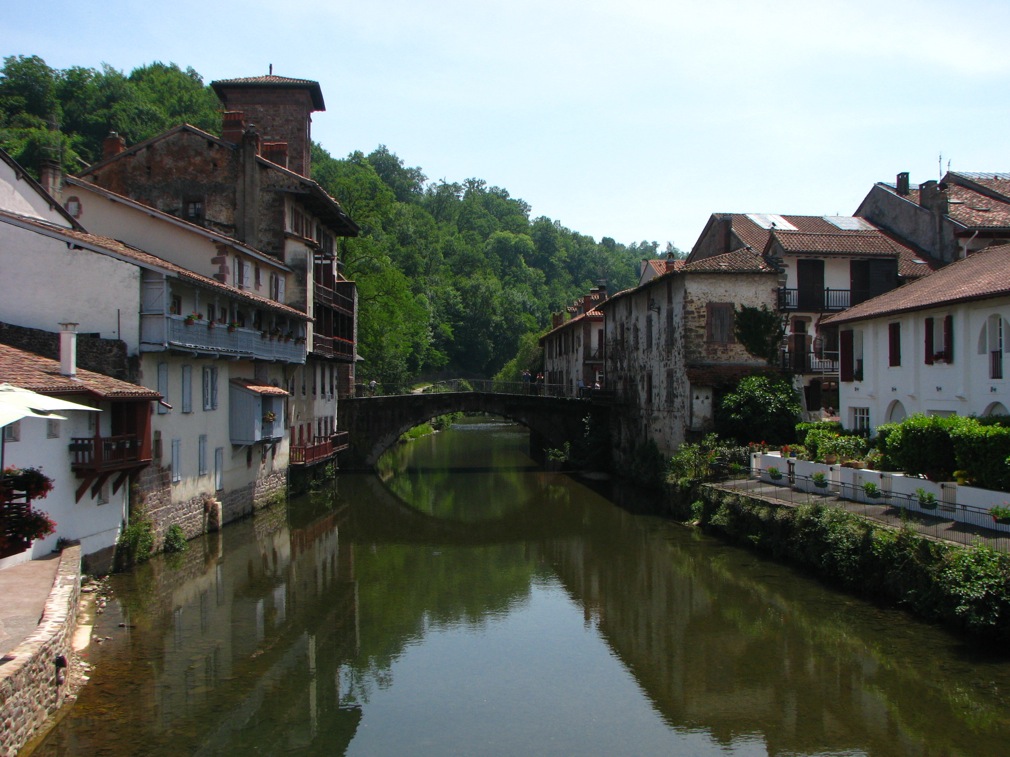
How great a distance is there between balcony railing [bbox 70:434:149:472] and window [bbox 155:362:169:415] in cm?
329

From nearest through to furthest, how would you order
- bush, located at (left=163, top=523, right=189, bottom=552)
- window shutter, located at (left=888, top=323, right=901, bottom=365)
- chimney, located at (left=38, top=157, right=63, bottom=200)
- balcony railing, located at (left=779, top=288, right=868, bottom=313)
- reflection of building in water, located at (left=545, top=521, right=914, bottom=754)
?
reflection of building in water, located at (left=545, top=521, right=914, bottom=754)
bush, located at (left=163, top=523, right=189, bottom=552)
chimney, located at (left=38, top=157, right=63, bottom=200)
window shutter, located at (left=888, top=323, right=901, bottom=365)
balcony railing, located at (left=779, top=288, right=868, bottom=313)

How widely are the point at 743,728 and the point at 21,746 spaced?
10141mm

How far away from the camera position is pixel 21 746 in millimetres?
11672

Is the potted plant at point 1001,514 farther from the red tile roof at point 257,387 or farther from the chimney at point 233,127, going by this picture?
the chimney at point 233,127

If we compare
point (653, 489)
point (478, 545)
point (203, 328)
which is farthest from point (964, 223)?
point (203, 328)

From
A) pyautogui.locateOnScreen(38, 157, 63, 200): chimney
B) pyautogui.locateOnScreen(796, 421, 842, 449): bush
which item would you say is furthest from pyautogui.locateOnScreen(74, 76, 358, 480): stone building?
pyautogui.locateOnScreen(796, 421, 842, 449): bush

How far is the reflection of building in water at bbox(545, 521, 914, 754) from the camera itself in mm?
14141

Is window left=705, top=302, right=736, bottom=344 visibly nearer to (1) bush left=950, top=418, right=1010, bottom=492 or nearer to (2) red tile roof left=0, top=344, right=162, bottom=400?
(1) bush left=950, top=418, right=1010, bottom=492

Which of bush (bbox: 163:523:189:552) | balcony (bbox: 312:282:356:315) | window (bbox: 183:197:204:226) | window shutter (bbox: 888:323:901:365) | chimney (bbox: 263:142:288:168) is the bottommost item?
bush (bbox: 163:523:189:552)

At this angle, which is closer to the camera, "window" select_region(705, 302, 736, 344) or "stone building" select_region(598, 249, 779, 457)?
"stone building" select_region(598, 249, 779, 457)

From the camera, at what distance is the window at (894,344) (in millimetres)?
28922

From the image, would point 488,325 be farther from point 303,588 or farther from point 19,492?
point 19,492

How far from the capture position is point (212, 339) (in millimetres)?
26641

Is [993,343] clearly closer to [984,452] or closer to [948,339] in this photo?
[948,339]
